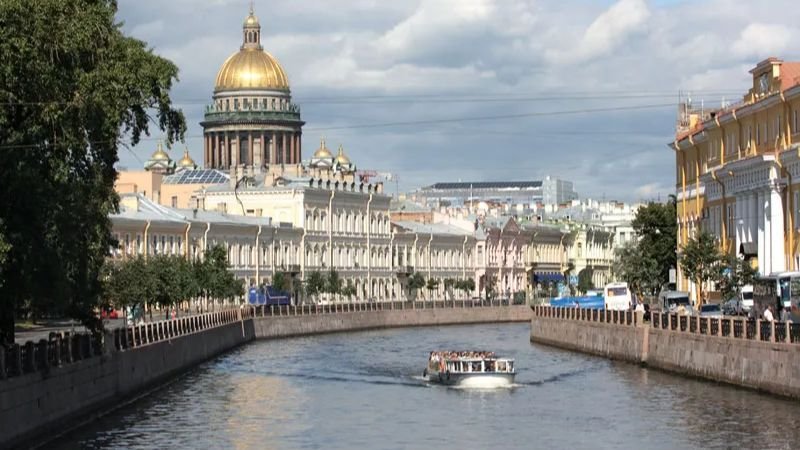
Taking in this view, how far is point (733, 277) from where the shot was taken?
72.0 m

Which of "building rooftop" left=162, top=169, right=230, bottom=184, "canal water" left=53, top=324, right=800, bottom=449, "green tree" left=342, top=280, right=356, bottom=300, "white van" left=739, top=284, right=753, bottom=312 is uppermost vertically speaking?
"building rooftop" left=162, top=169, right=230, bottom=184

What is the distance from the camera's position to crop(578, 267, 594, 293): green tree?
171 m

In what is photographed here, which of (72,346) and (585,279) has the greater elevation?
(585,279)

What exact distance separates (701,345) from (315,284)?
7260cm

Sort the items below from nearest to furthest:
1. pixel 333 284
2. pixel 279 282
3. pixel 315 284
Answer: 1. pixel 279 282
2. pixel 315 284
3. pixel 333 284

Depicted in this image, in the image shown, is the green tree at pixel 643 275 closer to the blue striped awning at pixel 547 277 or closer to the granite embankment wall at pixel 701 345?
the granite embankment wall at pixel 701 345

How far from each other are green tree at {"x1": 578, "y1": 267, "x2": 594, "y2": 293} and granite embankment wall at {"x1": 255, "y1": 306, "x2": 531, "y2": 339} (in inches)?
1728

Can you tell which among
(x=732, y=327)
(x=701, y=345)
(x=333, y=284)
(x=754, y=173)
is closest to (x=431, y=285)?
(x=333, y=284)

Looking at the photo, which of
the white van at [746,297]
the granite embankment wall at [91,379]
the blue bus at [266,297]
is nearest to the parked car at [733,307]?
the white van at [746,297]

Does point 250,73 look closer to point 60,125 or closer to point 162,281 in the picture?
point 162,281

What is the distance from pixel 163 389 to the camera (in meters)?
54.5

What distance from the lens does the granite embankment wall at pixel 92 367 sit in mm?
35875

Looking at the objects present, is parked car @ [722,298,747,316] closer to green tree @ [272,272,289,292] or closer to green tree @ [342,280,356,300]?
green tree @ [272,272,289,292]

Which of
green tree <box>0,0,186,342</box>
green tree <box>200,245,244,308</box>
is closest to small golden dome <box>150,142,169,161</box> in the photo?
green tree <box>200,245,244,308</box>
